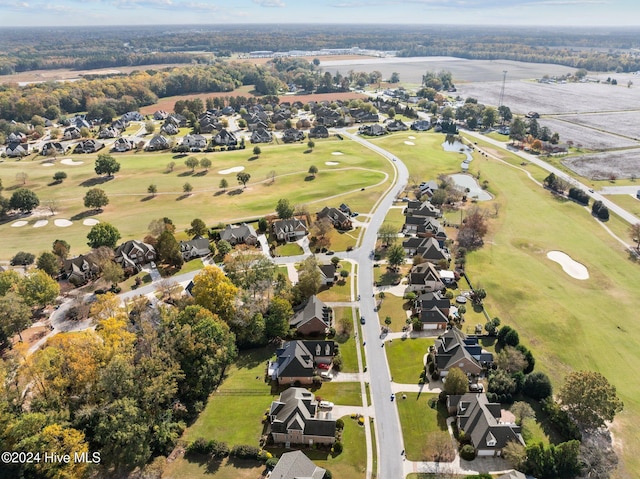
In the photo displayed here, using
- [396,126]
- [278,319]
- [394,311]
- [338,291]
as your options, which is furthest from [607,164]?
[278,319]

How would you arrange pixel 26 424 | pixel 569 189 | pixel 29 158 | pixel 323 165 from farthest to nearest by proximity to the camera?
pixel 29 158
pixel 323 165
pixel 569 189
pixel 26 424

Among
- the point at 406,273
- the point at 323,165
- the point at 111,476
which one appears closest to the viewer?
the point at 111,476

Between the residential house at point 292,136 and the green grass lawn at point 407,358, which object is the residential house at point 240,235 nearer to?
the green grass lawn at point 407,358

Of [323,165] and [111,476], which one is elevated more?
[323,165]

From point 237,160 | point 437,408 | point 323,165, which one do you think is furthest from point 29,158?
point 437,408

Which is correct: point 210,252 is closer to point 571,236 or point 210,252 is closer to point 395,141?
point 571,236

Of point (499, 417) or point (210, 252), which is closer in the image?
point (499, 417)

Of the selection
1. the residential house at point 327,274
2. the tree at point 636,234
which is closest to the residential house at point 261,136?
the residential house at point 327,274
